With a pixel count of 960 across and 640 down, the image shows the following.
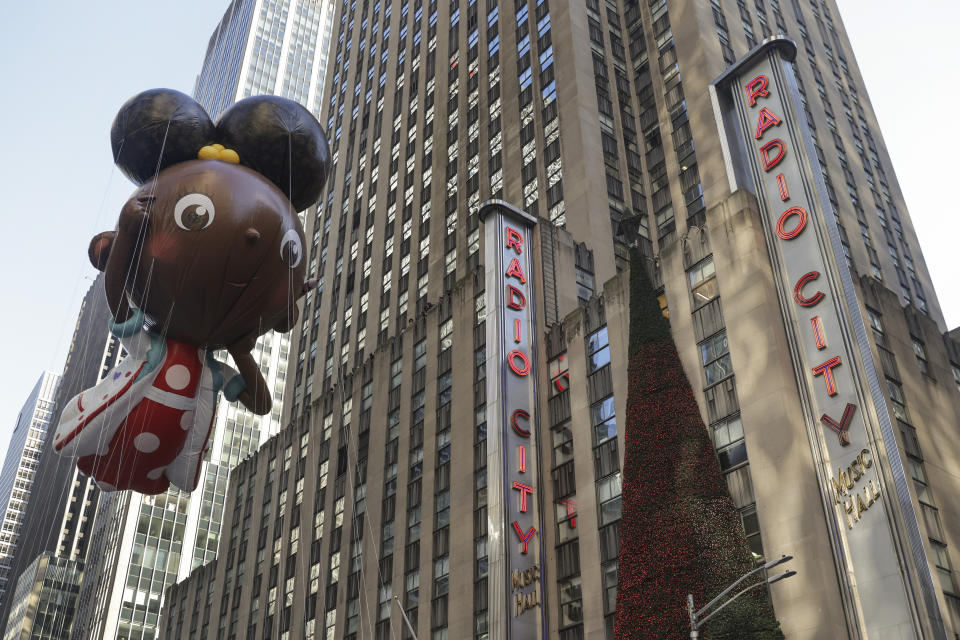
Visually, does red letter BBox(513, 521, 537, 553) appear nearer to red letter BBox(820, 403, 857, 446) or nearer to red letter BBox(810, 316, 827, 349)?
red letter BBox(820, 403, 857, 446)

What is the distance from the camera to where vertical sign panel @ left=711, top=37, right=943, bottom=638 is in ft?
82.3

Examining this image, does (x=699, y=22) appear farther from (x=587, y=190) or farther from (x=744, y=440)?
(x=744, y=440)

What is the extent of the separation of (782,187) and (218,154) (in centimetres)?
2308

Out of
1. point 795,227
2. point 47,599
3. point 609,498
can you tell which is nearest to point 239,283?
point 609,498

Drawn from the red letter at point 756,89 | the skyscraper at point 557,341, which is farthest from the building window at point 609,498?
the red letter at point 756,89

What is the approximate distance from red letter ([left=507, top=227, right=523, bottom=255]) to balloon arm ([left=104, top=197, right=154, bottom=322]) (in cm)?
2852

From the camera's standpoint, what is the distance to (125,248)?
16.1 metres

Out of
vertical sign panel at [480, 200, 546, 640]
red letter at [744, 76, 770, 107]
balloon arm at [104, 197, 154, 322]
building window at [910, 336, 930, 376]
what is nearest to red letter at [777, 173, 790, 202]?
red letter at [744, 76, 770, 107]

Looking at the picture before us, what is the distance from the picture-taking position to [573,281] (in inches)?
1753

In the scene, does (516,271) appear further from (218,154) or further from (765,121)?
(218,154)

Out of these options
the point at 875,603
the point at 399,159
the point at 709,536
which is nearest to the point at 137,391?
the point at 709,536

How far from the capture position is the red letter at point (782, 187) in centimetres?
3262

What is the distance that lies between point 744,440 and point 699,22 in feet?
110

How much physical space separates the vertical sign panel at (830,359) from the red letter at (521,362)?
12.1 m
